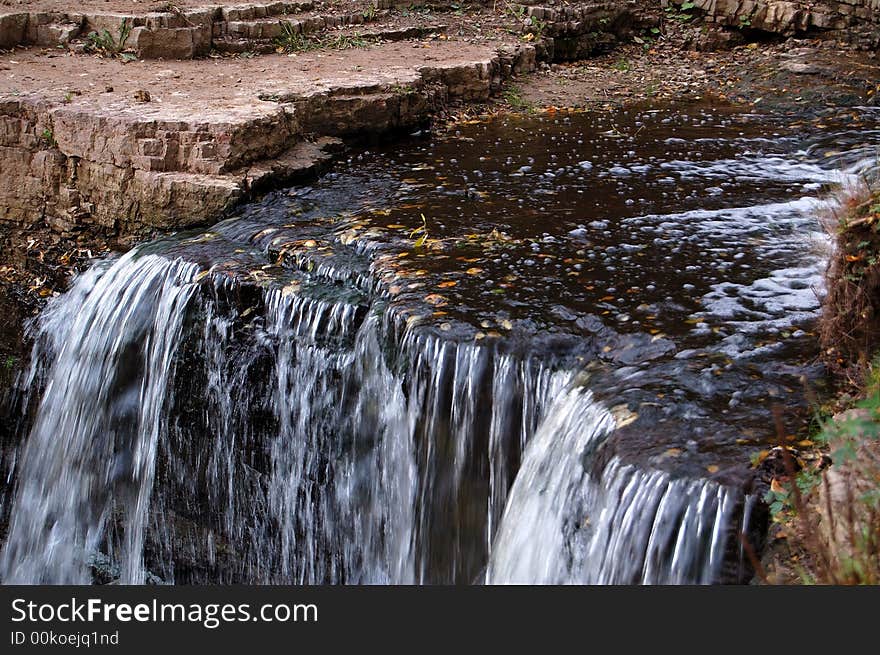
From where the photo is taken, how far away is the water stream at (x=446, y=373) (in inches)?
175

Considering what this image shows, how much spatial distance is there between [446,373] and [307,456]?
1.43 m

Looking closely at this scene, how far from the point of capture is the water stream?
4434 mm

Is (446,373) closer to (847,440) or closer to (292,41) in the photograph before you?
(847,440)

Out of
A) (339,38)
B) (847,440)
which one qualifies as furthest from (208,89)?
(847,440)

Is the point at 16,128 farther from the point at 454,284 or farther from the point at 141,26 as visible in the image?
the point at 454,284

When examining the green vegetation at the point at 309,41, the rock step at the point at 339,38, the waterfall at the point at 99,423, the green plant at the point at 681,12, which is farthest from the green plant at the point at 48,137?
the green plant at the point at 681,12

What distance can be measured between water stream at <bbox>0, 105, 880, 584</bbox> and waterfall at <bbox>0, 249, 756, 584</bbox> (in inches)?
0.6

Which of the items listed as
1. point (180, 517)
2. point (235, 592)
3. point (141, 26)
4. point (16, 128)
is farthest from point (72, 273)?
point (235, 592)

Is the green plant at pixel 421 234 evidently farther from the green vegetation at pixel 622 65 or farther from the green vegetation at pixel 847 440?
the green vegetation at pixel 622 65

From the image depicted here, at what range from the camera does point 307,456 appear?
20.4ft

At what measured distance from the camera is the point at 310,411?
20.3 feet

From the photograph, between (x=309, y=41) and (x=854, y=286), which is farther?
(x=309, y=41)

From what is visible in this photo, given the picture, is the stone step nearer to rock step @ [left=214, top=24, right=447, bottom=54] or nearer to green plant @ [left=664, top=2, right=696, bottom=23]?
rock step @ [left=214, top=24, right=447, bottom=54]

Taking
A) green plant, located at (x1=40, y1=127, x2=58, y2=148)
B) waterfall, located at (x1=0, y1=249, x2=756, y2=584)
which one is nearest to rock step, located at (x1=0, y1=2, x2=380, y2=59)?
green plant, located at (x1=40, y1=127, x2=58, y2=148)
